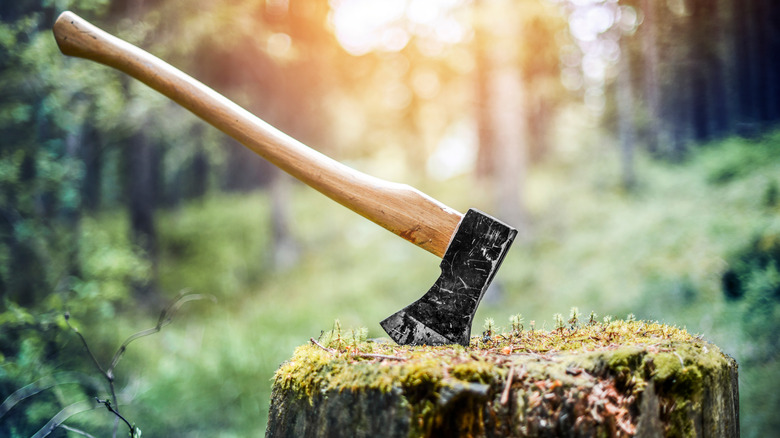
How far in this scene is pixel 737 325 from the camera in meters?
5.01

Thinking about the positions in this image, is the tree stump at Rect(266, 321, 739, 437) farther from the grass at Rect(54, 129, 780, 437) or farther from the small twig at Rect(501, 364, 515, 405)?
the grass at Rect(54, 129, 780, 437)

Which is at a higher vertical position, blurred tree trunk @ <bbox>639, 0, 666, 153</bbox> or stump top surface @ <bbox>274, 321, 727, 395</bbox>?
blurred tree trunk @ <bbox>639, 0, 666, 153</bbox>

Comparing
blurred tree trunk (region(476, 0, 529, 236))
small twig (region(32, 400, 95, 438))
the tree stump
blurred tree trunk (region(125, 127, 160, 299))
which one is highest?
blurred tree trunk (region(476, 0, 529, 236))

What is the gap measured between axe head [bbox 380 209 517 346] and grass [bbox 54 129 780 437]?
332mm

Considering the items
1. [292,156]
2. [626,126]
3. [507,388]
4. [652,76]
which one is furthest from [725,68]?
[507,388]

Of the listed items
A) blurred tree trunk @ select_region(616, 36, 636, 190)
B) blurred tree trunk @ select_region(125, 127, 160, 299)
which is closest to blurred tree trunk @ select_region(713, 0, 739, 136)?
blurred tree trunk @ select_region(616, 36, 636, 190)

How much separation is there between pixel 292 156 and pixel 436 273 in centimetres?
875

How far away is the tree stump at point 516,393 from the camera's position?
60.9 inches

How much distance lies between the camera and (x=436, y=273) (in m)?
10.8

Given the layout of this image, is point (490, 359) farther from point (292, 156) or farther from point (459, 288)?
point (292, 156)

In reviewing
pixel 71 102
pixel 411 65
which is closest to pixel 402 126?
pixel 411 65

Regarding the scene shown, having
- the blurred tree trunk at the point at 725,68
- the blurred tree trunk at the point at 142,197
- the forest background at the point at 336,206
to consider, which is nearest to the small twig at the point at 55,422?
the forest background at the point at 336,206

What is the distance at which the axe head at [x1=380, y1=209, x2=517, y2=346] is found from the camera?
79.6 inches

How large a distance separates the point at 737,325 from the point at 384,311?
592cm
